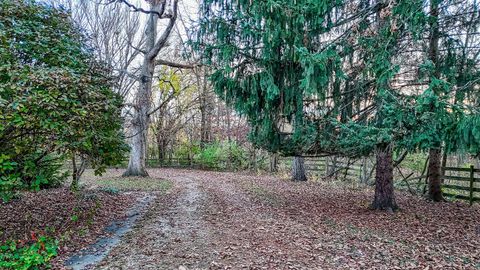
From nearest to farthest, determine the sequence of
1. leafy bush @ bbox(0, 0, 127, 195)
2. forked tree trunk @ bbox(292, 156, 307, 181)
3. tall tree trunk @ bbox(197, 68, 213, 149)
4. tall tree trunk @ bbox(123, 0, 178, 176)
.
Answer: leafy bush @ bbox(0, 0, 127, 195)
forked tree trunk @ bbox(292, 156, 307, 181)
tall tree trunk @ bbox(123, 0, 178, 176)
tall tree trunk @ bbox(197, 68, 213, 149)

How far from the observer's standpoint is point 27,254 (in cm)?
418

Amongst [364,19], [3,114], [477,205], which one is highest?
[364,19]

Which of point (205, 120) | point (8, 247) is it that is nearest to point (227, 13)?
point (8, 247)

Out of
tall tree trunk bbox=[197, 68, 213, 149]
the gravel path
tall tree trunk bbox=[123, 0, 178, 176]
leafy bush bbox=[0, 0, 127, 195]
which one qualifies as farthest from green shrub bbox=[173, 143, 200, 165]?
leafy bush bbox=[0, 0, 127, 195]

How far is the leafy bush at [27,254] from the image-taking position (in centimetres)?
401

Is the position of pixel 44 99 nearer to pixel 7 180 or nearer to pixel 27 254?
pixel 7 180

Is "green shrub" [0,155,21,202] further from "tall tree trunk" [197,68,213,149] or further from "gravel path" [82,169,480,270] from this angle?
"tall tree trunk" [197,68,213,149]

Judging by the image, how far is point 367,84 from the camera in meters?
6.77

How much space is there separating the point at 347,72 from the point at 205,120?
15738 mm

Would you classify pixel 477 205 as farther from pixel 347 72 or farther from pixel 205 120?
pixel 205 120

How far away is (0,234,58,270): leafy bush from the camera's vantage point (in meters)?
4.01

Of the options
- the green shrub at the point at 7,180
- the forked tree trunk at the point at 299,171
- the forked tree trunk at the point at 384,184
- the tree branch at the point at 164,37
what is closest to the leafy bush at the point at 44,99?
the green shrub at the point at 7,180

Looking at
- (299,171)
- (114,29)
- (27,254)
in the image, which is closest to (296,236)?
(27,254)

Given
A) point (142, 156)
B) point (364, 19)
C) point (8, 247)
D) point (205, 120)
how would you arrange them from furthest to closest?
point (205, 120)
point (142, 156)
point (364, 19)
point (8, 247)
